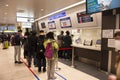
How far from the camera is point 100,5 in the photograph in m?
Answer: 4.60

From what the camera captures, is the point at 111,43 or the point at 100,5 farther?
the point at 111,43

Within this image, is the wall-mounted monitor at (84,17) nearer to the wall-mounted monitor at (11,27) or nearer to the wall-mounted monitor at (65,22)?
the wall-mounted monitor at (65,22)

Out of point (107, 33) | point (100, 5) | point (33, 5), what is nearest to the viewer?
point (100, 5)

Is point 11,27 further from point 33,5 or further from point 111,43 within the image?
point 111,43

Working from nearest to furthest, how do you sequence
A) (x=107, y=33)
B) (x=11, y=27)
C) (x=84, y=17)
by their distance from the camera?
(x=107, y=33)
(x=84, y=17)
(x=11, y=27)

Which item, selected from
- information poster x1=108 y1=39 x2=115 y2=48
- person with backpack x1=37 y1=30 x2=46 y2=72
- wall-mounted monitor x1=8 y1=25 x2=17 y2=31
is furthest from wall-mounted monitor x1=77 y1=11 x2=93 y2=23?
wall-mounted monitor x1=8 y1=25 x2=17 y2=31

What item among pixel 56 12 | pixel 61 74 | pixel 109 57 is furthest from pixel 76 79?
pixel 56 12

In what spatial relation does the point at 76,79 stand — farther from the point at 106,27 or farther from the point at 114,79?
the point at 114,79

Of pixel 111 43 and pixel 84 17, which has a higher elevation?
pixel 84 17

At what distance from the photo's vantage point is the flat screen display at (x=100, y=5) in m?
4.09

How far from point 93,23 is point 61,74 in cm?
260

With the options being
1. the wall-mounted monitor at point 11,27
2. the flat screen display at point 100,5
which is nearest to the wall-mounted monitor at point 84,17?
the flat screen display at point 100,5

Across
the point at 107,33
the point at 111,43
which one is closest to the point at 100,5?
the point at 107,33

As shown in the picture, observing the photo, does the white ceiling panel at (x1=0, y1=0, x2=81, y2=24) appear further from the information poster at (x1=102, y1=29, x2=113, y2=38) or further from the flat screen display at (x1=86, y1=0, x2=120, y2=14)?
the information poster at (x1=102, y1=29, x2=113, y2=38)
